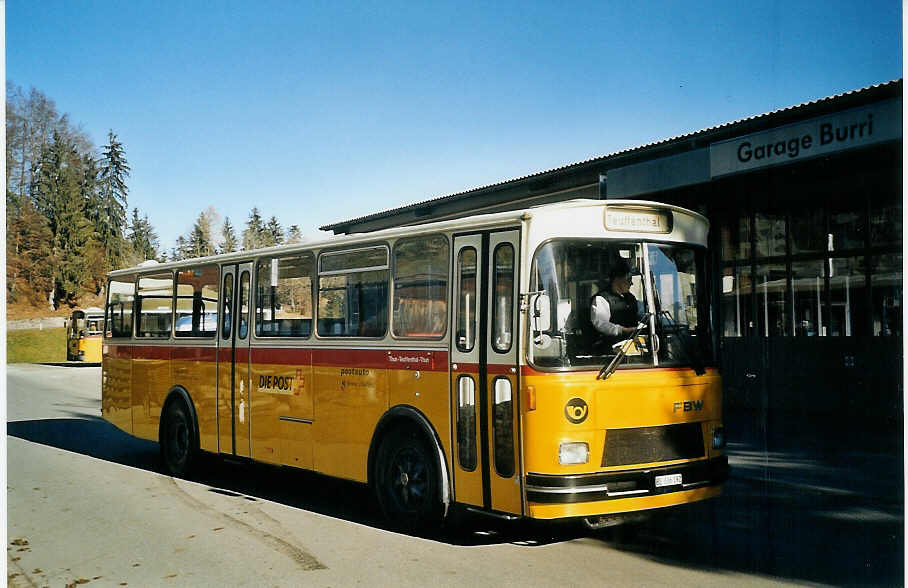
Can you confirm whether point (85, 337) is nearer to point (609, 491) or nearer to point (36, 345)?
point (36, 345)

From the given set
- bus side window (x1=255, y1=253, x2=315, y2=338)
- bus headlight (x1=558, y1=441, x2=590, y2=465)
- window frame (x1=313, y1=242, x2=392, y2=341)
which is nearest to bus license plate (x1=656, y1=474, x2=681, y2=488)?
bus headlight (x1=558, y1=441, x2=590, y2=465)

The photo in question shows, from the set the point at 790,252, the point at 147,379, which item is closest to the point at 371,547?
the point at 147,379

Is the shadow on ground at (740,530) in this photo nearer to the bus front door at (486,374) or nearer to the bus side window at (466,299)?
the bus front door at (486,374)

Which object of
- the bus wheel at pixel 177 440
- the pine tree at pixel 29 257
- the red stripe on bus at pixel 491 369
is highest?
the pine tree at pixel 29 257

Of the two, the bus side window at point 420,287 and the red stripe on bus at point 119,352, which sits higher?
the bus side window at point 420,287

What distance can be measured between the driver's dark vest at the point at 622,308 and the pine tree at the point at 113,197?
207 ft

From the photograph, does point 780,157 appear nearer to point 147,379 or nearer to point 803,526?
point 803,526

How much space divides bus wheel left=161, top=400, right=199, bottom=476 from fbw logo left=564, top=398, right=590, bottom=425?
6.18 m

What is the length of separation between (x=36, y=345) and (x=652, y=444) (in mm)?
48407

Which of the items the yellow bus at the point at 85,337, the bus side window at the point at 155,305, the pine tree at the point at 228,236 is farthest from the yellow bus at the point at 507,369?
the pine tree at the point at 228,236

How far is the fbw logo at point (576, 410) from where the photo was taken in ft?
20.9

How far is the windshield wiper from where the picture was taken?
6.50m

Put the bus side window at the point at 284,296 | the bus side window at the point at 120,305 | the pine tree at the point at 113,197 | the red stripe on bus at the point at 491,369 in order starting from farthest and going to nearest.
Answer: the pine tree at the point at 113,197 < the bus side window at the point at 120,305 < the bus side window at the point at 284,296 < the red stripe on bus at the point at 491,369

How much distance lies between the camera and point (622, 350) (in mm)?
6586
